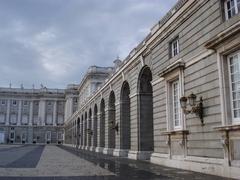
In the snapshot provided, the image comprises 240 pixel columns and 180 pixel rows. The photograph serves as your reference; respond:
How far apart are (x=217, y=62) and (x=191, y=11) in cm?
338

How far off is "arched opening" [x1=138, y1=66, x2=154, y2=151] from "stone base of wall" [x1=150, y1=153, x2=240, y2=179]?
4.88m

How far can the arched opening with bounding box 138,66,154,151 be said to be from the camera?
2175 centimetres

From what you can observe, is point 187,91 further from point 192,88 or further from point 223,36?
point 223,36

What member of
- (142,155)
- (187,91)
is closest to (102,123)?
(142,155)

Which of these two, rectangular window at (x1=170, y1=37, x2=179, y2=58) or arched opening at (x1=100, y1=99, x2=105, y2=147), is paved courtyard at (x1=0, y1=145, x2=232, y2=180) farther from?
arched opening at (x1=100, y1=99, x2=105, y2=147)

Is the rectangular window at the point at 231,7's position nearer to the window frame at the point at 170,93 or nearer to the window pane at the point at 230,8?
the window pane at the point at 230,8

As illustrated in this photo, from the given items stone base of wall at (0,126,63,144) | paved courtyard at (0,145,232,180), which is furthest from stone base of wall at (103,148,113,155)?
stone base of wall at (0,126,63,144)

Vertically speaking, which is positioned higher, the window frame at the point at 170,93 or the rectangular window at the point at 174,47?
the rectangular window at the point at 174,47

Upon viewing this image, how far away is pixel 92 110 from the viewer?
132 ft

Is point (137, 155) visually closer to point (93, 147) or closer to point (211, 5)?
point (211, 5)

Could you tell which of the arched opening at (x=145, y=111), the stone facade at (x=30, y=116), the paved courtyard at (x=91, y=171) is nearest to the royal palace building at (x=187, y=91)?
the arched opening at (x=145, y=111)

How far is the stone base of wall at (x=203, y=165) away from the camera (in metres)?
10.9

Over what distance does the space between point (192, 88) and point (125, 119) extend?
12791mm

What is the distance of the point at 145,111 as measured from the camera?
21953mm
